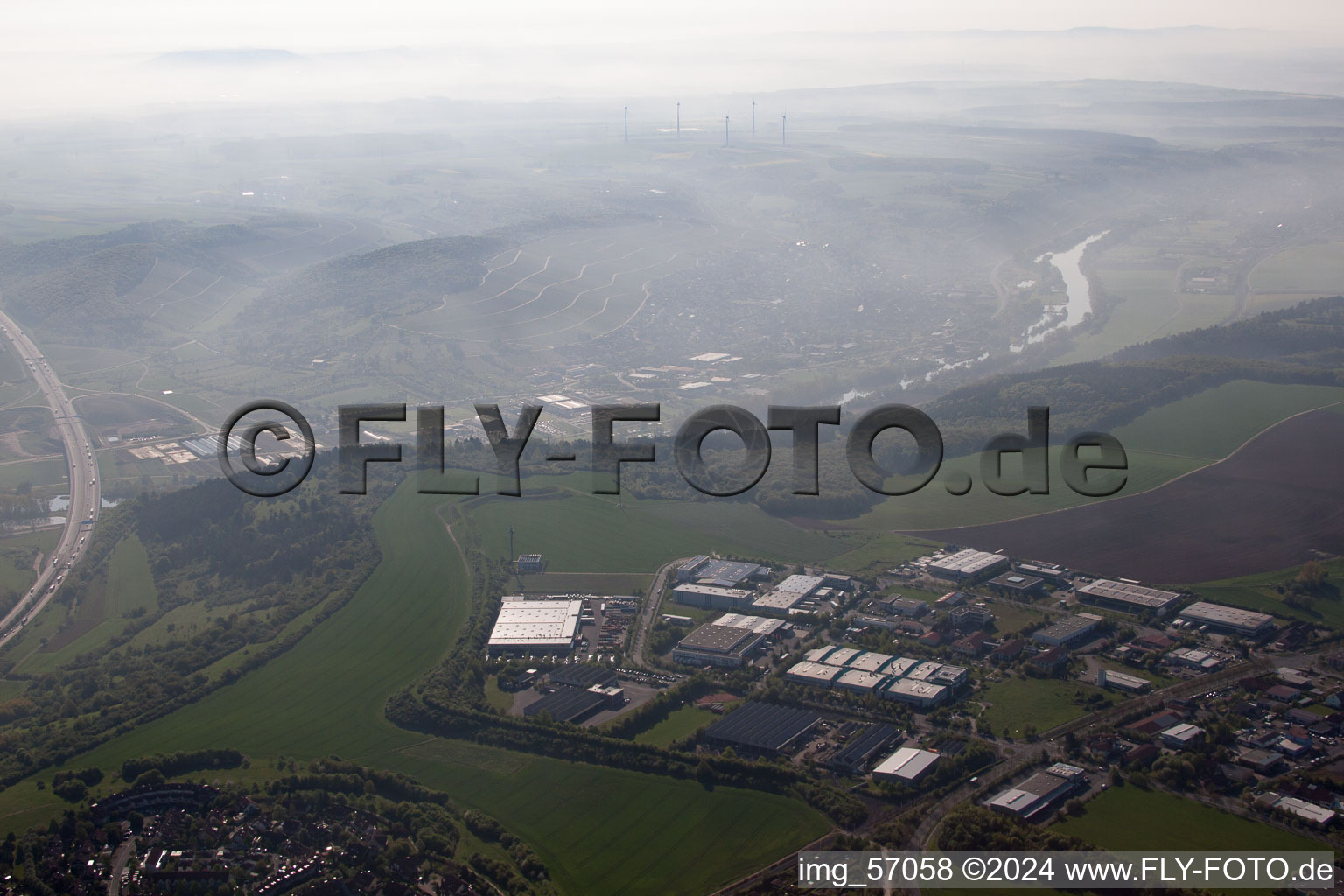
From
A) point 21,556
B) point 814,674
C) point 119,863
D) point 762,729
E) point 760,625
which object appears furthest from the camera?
point 21,556

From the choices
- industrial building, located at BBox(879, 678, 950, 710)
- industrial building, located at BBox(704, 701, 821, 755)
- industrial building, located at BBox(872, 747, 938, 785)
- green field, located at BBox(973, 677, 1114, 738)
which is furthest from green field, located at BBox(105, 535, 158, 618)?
green field, located at BBox(973, 677, 1114, 738)

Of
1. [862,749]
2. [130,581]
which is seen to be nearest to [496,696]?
[862,749]

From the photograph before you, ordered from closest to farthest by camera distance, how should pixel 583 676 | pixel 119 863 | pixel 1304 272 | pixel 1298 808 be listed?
pixel 1298 808 < pixel 119 863 < pixel 583 676 < pixel 1304 272

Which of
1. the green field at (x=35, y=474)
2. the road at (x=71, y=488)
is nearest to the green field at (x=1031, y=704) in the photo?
the road at (x=71, y=488)

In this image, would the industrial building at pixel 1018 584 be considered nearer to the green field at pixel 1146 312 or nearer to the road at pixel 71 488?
the road at pixel 71 488

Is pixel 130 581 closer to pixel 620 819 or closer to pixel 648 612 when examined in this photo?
pixel 648 612

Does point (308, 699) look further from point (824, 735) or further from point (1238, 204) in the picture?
point (1238, 204)

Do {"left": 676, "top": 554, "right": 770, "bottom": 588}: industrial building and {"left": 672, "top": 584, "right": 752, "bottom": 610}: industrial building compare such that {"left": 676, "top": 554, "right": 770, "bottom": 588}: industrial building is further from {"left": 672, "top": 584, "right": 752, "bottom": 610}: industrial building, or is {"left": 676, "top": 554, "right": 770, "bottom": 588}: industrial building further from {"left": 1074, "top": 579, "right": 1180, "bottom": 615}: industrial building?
{"left": 1074, "top": 579, "right": 1180, "bottom": 615}: industrial building
